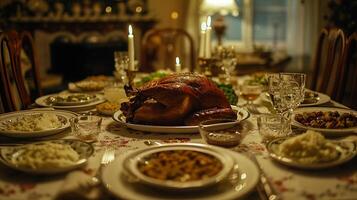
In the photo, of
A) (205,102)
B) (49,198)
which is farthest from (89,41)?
(49,198)

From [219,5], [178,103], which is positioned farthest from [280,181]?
[219,5]

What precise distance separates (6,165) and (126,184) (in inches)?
12.1

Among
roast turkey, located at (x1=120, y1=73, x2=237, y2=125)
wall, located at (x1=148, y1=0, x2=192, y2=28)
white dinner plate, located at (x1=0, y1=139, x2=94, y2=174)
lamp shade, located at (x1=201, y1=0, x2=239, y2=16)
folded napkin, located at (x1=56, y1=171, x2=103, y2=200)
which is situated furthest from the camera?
wall, located at (x1=148, y1=0, x2=192, y2=28)

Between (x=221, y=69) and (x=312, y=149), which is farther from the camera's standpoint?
(x=221, y=69)

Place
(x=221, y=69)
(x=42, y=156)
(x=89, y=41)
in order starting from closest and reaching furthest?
(x=42, y=156)
(x=221, y=69)
(x=89, y=41)

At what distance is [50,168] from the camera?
94cm

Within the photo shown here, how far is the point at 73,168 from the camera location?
0.98 meters

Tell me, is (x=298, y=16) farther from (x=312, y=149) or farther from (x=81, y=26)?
(x=312, y=149)

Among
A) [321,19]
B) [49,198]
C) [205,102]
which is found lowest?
[49,198]

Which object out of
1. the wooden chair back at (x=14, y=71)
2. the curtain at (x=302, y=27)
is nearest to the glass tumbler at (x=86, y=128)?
the wooden chair back at (x=14, y=71)

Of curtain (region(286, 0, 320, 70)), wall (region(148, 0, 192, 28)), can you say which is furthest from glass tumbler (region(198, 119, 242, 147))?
wall (region(148, 0, 192, 28))

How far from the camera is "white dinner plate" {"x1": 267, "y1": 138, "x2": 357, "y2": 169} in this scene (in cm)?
96

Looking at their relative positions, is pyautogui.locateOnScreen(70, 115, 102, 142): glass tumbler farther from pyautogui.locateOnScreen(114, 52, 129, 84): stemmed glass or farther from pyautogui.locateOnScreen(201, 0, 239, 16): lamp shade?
pyautogui.locateOnScreen(201, 0, 239, 16): lamp shade

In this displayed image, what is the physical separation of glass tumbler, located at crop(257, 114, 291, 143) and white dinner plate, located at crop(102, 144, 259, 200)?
0.28 metres
